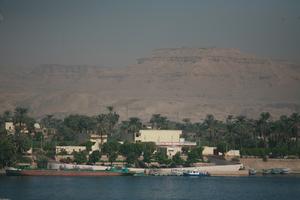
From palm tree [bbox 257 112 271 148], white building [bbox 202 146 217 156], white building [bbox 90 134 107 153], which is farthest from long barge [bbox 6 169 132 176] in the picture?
palm tree [bbox 257 112 271 148]

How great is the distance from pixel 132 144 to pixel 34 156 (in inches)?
438

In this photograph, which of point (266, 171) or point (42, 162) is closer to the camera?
point (42, 162)

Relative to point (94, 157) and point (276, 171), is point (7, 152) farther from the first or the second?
point (276, 171)

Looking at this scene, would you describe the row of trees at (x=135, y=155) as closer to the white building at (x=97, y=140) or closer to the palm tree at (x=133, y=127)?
the white building at (x=97, y=140)

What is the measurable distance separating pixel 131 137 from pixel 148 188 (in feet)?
155

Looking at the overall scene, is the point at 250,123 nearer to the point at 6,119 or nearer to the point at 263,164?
the point at 263,164

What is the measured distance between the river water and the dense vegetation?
982cm

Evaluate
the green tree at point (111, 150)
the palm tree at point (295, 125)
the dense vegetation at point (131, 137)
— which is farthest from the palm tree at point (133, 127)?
the palm tree at point (295, 125)

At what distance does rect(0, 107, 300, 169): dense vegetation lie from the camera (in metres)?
123

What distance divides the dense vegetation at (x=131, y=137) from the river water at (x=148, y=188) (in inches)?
387

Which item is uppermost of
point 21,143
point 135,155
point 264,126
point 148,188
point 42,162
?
point 264,126

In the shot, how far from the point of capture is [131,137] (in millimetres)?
144375

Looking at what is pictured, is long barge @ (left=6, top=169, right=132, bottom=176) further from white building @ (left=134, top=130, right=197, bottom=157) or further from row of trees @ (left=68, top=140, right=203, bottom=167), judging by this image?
white building @ (left=134, top=130, right=197, bottom=157)

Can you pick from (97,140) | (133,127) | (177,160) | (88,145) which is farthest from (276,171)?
(97,140)
